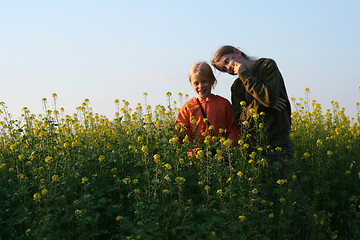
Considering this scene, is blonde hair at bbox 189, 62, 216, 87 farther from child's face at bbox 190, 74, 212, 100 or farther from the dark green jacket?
the dark green jacket

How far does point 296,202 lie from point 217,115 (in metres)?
1.47

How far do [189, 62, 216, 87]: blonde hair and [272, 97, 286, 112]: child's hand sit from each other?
39.2 inches

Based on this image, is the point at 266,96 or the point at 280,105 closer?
the point at 266,96

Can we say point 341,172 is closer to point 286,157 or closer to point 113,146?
point 286,157

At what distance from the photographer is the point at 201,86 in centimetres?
507

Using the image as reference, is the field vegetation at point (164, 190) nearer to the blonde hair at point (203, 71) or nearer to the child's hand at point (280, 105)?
the child's hand at point (280, 105)

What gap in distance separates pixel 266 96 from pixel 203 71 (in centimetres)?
102

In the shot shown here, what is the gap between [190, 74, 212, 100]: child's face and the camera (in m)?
5.03

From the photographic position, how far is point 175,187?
12.3 ft

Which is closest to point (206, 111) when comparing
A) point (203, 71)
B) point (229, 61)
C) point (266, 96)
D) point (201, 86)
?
point (201, 86)

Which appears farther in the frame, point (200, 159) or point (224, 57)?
point (224, 57)

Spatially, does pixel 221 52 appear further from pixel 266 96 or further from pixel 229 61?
pixel 266 96

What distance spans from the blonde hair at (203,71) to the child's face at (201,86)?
37mm

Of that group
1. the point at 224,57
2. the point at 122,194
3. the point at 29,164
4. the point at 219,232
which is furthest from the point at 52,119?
the point at 219,232
